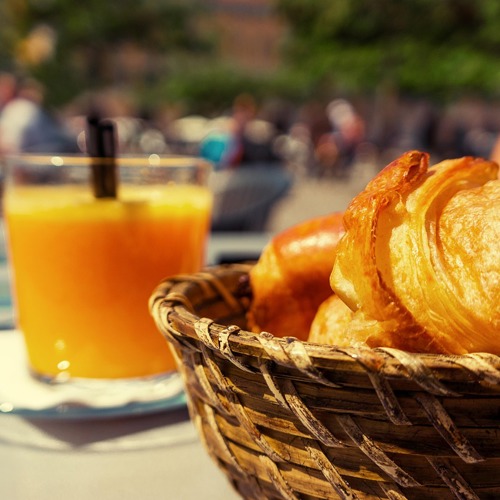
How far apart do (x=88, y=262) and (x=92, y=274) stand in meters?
0.01

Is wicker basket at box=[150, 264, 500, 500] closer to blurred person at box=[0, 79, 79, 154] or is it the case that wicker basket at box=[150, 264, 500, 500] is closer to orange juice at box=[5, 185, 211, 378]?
orange juice at box=[5, 185, 211, 378]

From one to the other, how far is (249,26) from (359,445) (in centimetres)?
2232

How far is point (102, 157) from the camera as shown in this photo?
74 centimetres

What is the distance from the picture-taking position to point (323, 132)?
8812mm

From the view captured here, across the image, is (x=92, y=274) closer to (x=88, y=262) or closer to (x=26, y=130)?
(x=88, y=262)

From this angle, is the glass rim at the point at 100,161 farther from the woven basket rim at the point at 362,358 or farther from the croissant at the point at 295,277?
the woven basket rim at the point at 362,358

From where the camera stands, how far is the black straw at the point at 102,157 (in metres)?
0.74

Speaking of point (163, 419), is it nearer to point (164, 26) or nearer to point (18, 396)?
point (18, 396)

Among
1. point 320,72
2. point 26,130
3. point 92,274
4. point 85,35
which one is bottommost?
point 320,72

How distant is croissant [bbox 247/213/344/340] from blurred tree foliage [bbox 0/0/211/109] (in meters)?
8.34

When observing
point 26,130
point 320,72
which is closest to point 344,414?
point 26,130

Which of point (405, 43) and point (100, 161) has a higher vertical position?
point (100, 161)

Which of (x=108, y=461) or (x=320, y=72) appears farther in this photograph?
(x=320, y=72)

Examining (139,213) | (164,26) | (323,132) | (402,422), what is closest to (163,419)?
(139,213)
